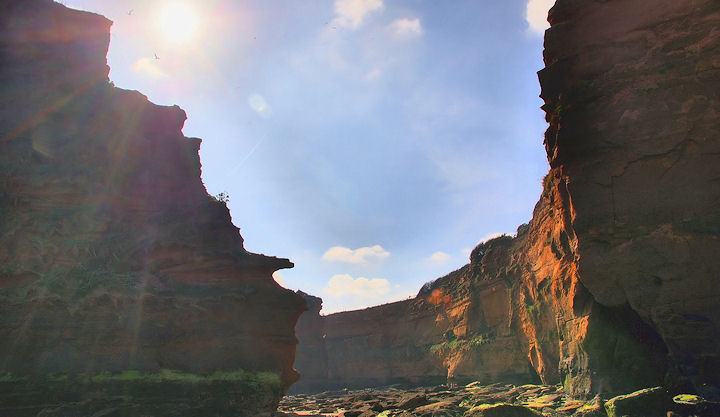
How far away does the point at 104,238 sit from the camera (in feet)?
49.3

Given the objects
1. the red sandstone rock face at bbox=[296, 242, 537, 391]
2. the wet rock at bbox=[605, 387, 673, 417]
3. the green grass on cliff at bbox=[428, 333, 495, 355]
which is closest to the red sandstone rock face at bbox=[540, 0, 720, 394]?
the wet rock at bbox=[605, 387, 673, 417]

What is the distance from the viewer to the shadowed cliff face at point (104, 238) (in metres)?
13.1

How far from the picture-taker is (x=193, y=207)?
16.9 meters

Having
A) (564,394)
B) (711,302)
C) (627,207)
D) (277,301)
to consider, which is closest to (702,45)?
(627,207)

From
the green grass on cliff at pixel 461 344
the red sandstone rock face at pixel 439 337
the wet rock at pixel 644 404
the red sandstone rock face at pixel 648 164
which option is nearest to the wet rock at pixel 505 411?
the wet rock at pixel 644 404

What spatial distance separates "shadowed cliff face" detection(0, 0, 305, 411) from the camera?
13109 millimetres

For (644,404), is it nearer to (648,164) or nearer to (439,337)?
(648,164)

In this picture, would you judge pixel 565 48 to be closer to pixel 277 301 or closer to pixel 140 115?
pixel 277 301

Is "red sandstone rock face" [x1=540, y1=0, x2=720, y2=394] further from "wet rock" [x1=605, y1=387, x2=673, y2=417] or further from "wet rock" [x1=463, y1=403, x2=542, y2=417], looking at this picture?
"wet rock" [x1=463, y1=403, x2=542, y2=417]

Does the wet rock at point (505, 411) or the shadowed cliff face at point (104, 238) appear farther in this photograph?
the shadowed cliff face at point (104, 238)

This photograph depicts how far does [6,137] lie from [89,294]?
22.3 ft

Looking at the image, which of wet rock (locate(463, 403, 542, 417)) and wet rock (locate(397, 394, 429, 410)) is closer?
wet rock (locate(463, 403, 542, 417))

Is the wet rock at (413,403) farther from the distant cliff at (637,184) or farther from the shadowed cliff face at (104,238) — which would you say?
the distant cliff at (637,184)

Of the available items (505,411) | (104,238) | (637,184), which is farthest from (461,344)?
(104,238)
